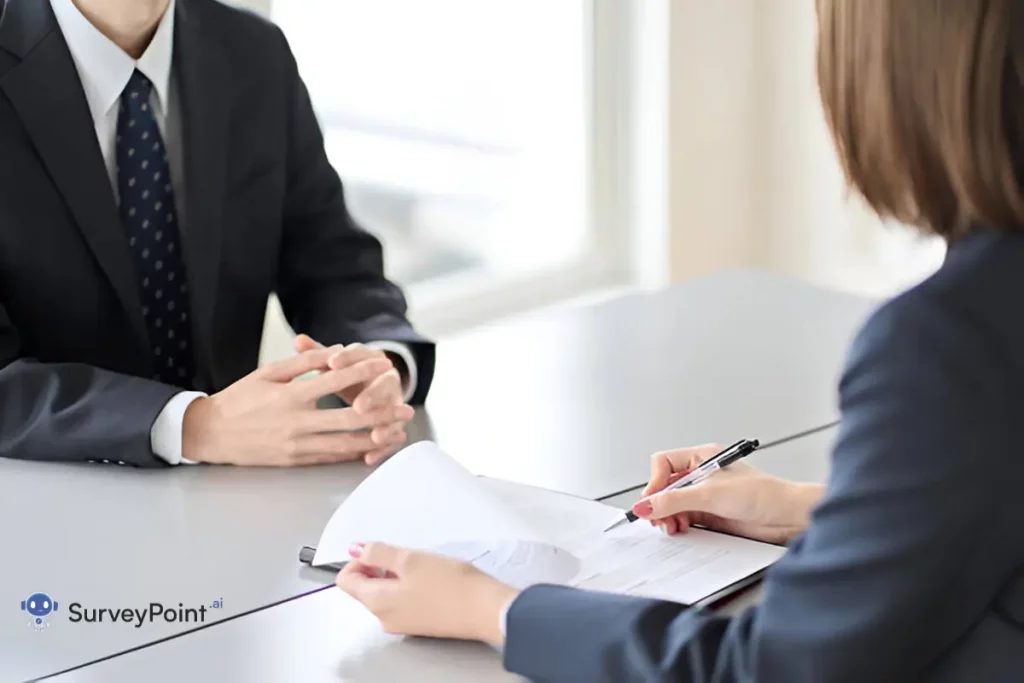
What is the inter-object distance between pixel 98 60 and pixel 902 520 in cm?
124

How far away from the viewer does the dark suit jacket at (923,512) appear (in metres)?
0.88

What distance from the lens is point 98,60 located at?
1774mm

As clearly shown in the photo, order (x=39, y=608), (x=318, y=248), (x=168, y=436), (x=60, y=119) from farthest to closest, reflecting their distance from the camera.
→ 1. (x=318, y=248)
2. (x=60, y=119)
3. (x=168, y=436)
4. (x=39, y=608)

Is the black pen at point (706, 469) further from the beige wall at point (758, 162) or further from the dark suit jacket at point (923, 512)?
the beige wall at point (758, 162)

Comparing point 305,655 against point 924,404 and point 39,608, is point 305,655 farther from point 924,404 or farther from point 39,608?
point 924,404

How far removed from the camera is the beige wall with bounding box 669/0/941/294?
3564 millimetres

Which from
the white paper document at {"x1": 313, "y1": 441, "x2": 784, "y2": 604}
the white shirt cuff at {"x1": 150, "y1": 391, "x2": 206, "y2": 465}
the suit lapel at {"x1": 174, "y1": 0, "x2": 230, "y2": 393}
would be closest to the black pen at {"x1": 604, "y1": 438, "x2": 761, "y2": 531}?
the white paper document at {"x1": 313, "y1": 441, "x2": 784, "y2": 604}

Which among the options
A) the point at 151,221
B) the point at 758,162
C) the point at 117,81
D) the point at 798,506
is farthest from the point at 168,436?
the point at 758,162

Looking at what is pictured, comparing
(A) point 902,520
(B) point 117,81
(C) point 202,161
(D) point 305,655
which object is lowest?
(D) point 305,655

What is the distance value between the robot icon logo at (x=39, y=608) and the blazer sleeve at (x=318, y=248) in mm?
690

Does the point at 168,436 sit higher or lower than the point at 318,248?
lower

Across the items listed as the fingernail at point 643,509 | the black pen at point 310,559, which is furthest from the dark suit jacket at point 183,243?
the fingernail at point 643,509

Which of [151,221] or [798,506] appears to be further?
[151,221]

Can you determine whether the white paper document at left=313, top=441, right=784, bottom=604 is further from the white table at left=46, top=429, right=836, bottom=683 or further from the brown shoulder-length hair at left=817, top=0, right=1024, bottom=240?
the brown shoulder-length hair at left=817, top=0, right=1024, bottom=240
